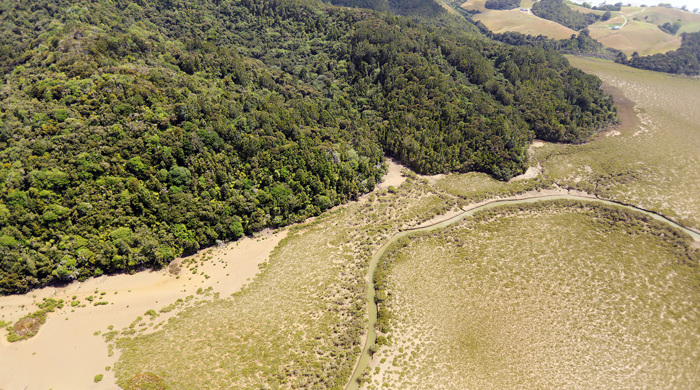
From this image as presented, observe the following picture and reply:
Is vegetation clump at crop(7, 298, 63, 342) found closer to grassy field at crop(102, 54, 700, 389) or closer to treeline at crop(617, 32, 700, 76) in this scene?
grassy field at crop(102, 54, 700, 389)

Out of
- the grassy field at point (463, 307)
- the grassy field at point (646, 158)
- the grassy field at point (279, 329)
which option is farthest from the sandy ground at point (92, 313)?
the grassy field at point (646, 158)

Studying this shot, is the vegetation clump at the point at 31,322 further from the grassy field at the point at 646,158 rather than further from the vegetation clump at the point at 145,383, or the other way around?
the grassy field at the point at 646,158

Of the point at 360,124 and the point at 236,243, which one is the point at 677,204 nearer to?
the point at 360,124

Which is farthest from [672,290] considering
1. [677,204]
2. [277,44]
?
[277,44]

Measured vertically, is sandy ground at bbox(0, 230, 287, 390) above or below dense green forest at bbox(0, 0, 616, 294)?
below

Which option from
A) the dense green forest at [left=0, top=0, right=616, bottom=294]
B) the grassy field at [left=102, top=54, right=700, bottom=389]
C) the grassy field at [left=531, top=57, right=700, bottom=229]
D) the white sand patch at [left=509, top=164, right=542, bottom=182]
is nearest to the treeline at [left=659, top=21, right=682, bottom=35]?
the grassy field at [left=531, top=57, right=700, bottom=229]

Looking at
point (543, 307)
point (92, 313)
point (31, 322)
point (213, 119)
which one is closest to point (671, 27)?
point (543, 307)
